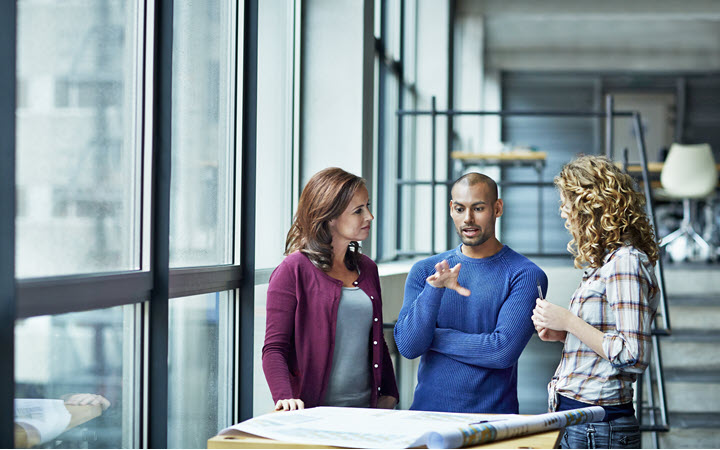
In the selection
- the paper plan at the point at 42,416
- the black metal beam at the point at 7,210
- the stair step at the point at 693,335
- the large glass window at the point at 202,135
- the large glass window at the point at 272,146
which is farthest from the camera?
the stair step at the point at 693,335

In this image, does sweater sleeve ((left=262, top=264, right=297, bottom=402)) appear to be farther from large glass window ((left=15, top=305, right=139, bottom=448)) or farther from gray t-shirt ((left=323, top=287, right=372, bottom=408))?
large glass window ((left=15, top=305, right=139, bottom=448))

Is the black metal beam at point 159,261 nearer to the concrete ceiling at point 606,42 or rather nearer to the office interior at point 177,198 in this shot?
the office interior at point 177,198

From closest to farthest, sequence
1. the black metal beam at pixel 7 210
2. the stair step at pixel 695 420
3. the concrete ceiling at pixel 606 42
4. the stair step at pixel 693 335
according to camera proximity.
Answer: the black metal beam at pixel 7 210, the stair step at pixel 695 420, the stair step at pixel 693 335, the concrete ceiling at pixel 606 42

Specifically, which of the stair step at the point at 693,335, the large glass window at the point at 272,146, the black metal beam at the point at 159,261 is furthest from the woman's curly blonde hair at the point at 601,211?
the stair step at the point at 693,335

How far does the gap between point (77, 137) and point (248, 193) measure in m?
1.07

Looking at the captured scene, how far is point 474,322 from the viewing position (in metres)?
1.93

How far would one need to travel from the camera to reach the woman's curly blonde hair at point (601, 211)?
1759 mm

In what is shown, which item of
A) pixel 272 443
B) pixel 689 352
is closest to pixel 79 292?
pixel 272 443

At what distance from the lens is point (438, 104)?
7.02m

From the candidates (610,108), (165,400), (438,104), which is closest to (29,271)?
(165,400)

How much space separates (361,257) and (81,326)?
77 cm

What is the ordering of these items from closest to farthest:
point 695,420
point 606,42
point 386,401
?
1. point 386,401
2. point 695,420
3. point 606,42

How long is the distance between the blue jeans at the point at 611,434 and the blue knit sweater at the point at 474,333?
21 cm

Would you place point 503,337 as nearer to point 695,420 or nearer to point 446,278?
point 446,278
